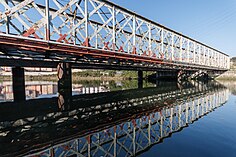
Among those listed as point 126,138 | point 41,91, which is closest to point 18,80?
point 41,91

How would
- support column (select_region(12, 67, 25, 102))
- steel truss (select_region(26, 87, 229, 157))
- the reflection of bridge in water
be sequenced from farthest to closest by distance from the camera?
support column (select_region(12, 67, 25, 102)) < the reflection of bridge in water < steel truss (select_region(26, 87, 229, 157))

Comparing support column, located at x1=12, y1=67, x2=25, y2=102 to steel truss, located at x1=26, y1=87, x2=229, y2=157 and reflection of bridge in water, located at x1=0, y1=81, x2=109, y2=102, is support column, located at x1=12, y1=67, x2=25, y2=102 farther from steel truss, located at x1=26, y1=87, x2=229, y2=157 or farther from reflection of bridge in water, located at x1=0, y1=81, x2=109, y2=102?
steel truss, located at x1=26, y1=87, x2=229, y2=157

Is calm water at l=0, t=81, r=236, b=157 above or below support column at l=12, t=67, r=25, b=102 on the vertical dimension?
below

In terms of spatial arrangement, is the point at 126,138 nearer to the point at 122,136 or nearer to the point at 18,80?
the point at 122,136

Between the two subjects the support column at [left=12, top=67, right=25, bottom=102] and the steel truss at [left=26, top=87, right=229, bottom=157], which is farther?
the support column at [left=12, top=67, right=25, bottom=102]

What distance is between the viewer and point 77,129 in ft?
24.6

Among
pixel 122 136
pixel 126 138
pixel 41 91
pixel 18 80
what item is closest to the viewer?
pixel 126 138

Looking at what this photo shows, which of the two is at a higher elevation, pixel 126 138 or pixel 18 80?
pixel 18 80

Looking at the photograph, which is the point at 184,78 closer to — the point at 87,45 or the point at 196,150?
the point at 87,45

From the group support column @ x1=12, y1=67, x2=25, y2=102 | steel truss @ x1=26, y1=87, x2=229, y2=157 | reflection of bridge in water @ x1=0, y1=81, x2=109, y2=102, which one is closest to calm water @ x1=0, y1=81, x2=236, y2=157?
steel truss @ x1=26, y1=87, x2=229, y2=157

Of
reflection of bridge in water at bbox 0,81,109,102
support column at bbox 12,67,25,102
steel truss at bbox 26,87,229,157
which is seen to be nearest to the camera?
steel truss at bbox 26,87,229,157

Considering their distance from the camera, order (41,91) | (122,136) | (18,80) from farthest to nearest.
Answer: (41,91) → (18,80) → (122,136)

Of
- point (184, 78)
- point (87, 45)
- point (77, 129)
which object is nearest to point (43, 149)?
point (77, 129)

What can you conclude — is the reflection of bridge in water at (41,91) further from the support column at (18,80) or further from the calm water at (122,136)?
the calm water at (122,136)
